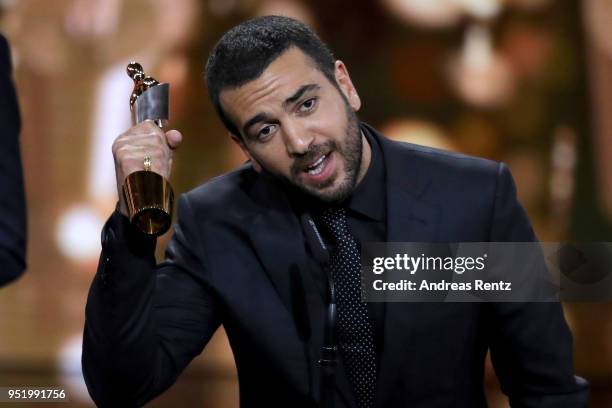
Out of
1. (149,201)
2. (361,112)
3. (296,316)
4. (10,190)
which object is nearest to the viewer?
(10,190)

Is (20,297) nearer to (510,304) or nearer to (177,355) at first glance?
(177,355)

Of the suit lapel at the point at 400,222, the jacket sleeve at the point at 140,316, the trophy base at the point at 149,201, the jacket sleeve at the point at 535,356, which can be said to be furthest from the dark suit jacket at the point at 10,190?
the jacket sleeve at the point at 535,356

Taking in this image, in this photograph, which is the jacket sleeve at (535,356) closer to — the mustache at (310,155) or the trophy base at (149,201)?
the mustache at (310,155)

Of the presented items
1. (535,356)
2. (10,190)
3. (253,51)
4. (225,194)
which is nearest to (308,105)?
(253,51)

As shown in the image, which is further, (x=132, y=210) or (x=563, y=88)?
(x=563, y=88)

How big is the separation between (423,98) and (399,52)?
6.7 inches

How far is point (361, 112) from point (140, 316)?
163 cm

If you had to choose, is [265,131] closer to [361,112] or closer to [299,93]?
[299,93]

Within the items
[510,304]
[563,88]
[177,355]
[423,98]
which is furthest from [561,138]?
[177,355]

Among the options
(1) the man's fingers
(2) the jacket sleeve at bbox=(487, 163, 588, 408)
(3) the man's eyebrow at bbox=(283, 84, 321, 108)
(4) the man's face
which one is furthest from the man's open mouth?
(2) the jacket sleeve at bbox=(487, 163, 588, 408)

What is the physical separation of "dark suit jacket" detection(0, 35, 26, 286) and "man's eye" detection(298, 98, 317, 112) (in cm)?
61

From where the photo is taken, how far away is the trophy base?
44.8 inches

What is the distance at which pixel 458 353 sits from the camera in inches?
56.2

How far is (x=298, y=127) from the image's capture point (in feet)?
4.58
